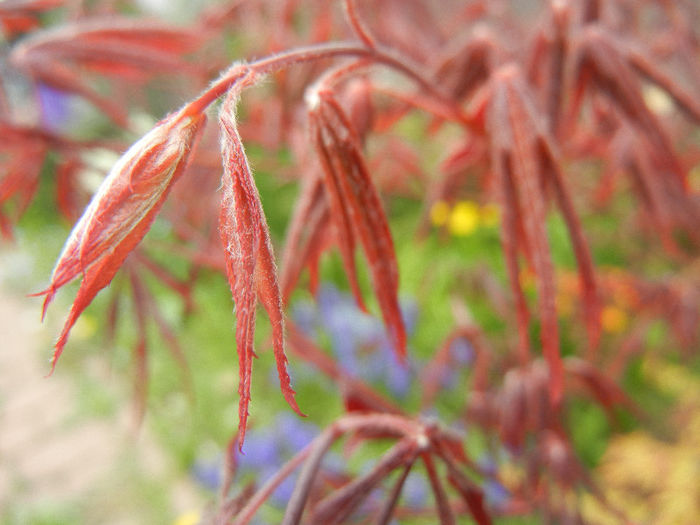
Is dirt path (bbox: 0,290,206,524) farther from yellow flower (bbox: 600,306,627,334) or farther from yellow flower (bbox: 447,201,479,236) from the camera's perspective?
yellow flower (bbox: 600,306,627,334)

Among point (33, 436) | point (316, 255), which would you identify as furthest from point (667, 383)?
point (33, 436)

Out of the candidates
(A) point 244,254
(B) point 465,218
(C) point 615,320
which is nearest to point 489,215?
(B) point 465,218

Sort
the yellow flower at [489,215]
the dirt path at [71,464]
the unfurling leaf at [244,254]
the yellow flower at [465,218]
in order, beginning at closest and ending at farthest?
the unfurling leaf at [244,254]
the yellow flower at [489,215]
the yellow flower at [465,218]
the dirt path at [71,464]

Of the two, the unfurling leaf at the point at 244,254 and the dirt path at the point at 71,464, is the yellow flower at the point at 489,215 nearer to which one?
the dirt path at the point at 71,464

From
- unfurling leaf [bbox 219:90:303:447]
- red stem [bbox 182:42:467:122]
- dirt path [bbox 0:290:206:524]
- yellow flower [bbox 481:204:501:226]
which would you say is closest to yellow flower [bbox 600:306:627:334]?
yellow flower [bbox 481:204:501:226]

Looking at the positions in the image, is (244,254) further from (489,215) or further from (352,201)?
(489,215)

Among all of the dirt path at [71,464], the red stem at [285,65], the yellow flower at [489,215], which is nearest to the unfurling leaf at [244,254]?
the red stem at [285,65]
